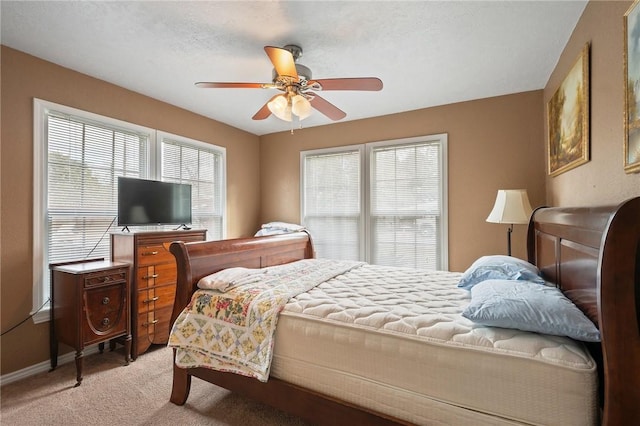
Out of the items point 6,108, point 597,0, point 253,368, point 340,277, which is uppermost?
point 597,0

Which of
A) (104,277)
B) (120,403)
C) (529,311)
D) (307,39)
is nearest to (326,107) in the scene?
(307,39)

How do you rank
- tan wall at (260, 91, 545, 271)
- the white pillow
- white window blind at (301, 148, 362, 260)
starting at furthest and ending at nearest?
white window blind at (301, 148, 362, 260) → tan wall at (260, 91, 545, 271) → the white pillow

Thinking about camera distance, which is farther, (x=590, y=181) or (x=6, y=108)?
(x=6, y=108)

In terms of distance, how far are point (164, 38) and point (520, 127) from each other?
3621 mm

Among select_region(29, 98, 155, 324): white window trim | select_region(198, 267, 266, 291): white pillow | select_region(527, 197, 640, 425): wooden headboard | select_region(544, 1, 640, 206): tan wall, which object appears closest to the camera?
select_region(527, 197, 640, 425): wooden headboard

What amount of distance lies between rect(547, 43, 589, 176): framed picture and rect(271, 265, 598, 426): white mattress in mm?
1477

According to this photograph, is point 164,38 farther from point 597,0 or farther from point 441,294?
point 597,0

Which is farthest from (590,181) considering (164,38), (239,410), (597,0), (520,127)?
(164,38)

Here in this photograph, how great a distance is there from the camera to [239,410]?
1954mm

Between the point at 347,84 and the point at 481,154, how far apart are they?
2.14 m

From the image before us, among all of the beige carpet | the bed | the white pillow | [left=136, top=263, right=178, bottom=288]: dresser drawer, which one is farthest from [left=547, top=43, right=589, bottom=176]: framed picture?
[left=136, top=263, right=178, bottom=288]: dresser drawer

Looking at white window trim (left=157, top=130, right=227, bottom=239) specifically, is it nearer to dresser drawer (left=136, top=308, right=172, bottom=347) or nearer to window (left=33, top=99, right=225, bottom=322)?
window (left=33, top=99, right=225, bottom=322)

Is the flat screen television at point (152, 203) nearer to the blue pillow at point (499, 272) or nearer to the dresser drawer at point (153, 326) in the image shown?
the dresser drawer at point (153, 326)

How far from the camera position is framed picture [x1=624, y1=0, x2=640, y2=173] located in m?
1.35
